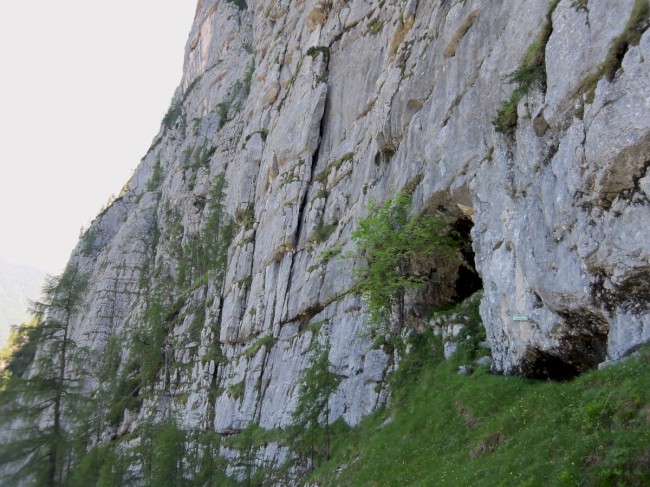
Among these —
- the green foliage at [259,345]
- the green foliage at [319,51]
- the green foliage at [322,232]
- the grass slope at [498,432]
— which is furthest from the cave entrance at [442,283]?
the green foliage at [319,51]

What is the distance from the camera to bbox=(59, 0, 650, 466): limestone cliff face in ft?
48.4

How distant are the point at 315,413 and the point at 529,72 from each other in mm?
20880

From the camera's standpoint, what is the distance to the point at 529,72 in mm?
18656

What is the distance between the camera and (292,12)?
67.7m

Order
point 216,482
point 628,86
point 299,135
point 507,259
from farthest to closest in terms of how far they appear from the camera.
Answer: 1. point 299,135
2. point 216,482
3. point 507,259
4. point 628,86

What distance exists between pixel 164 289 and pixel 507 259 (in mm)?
57449

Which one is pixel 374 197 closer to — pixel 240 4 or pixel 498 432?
pixel 498 432

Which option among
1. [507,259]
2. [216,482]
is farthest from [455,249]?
[216,482]

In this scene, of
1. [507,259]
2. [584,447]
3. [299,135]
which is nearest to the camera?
[584,447]

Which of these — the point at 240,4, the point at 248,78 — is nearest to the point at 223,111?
the point at 248,78

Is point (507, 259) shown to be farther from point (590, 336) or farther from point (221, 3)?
point (221, 3)

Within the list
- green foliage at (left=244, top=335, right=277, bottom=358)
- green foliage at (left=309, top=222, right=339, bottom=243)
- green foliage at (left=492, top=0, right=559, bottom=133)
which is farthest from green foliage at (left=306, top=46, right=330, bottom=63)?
green foliage at (left=492, top=0, right=559, bottom=133)

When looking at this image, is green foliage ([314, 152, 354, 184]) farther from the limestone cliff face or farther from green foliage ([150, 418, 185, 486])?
green foliage ([150, 418, 185, 486])

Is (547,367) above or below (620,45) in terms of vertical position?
below
